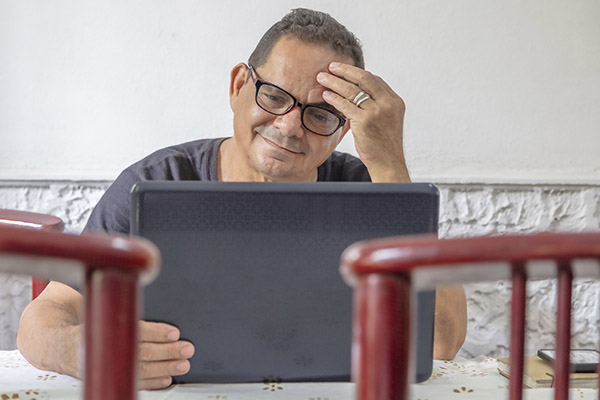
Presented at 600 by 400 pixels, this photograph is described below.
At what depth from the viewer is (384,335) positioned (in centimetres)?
37

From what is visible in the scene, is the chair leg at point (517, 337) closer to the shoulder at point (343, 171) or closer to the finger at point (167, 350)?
the finger at point (167, 350)

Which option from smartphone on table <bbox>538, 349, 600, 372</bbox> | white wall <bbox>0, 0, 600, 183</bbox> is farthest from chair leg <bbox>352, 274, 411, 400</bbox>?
white wall <bbox>0, 0, 600, 183</bbox>

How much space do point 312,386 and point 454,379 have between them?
0.74 ft

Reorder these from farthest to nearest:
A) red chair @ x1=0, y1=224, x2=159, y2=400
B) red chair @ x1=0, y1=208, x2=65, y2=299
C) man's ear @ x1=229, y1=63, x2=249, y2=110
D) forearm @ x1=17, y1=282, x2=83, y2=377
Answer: man's ear @ x1=229, y1=63, x2=249, y2=110 < red chair @ x1=0, y1=208, x2=65, y2=299 < forearm @ x1=17, y1=282, x2=83, y2=377 < red chair @ x1=0, y1=224, x2=159, y2=400

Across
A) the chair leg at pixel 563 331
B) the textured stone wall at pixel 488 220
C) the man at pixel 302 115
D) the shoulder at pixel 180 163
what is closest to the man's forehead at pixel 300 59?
the man at pixel 302 115

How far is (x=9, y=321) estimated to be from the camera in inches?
83.4

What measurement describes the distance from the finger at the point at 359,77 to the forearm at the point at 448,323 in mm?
437

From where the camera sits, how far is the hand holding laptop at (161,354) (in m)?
0.75

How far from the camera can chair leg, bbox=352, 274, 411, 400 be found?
37 cm

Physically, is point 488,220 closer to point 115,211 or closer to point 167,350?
point 115,211

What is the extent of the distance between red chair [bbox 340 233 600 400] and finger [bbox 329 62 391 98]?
3.31 feet

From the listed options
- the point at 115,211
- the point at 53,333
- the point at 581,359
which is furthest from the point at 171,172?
the point at 581,359

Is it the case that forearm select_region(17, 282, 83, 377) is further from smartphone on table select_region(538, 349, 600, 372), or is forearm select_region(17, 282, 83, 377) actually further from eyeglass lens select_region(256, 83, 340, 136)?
smartphone on table select_region(538, 349, 600, 372)

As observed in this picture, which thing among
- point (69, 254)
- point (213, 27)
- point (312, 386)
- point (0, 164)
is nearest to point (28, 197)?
point (0, 164)
